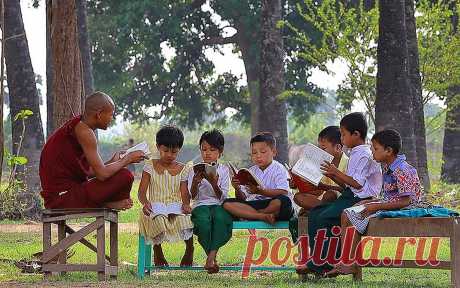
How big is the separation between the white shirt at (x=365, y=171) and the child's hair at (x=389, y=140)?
0.19 meters

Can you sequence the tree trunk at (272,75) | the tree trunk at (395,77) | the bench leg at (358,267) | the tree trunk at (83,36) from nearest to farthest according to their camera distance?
the bench leg at (358,267) → the tree trunk at (395,77) → the tree trunk at (83,36) → the tree trunk at (272,75)

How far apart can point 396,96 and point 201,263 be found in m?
8.00

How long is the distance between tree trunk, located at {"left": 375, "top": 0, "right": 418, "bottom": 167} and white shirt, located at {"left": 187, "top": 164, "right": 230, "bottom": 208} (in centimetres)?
903

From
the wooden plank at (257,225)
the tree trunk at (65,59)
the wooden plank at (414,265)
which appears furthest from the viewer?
the tree trunk at (65,59)

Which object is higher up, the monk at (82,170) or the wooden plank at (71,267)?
the monk at (82,170)

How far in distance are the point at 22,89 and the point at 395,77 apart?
23.7 ft

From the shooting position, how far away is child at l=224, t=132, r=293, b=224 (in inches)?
386

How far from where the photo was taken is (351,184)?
933cm

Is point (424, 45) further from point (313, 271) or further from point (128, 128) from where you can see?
point (128, 128)

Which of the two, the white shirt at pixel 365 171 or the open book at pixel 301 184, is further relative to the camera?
the open book at pixel 301 184

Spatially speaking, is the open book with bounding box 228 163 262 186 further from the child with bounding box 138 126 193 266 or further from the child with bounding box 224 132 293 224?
the child with bounding box 138 126 193 266

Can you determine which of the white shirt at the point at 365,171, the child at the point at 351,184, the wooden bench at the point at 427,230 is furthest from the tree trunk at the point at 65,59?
the wooden bench at the point at 427,230

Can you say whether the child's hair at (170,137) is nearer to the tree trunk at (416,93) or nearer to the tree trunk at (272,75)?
the tree trunk at (416,93)

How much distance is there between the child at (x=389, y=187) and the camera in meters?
9.15
